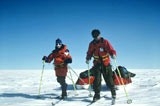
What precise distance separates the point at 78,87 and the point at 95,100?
389cm

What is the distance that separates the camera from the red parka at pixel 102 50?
9.10m

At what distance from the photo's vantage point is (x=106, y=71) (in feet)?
30.0

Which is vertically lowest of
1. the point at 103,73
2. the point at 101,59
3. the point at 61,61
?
the point at 103,73

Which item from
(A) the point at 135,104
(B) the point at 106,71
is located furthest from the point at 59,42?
(A) the point at 135,104

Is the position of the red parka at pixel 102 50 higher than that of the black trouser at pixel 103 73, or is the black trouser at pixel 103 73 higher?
the red parka at pixel 102 50

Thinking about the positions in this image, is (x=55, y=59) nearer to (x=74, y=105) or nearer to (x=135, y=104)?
(x=74, y=105)

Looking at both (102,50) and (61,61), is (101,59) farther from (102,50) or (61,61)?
(61,61)

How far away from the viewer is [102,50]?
9.23 m

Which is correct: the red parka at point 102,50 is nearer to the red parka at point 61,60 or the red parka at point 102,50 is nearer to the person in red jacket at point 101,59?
the person in red jacket at point 101,59

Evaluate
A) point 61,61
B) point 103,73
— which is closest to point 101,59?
point 103,73

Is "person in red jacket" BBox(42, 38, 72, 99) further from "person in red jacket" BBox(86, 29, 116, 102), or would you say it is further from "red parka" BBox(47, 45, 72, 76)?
"person in red jacket" BBox(86, 29, 116, 102)

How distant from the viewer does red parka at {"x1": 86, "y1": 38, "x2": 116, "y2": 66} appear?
9102 mm

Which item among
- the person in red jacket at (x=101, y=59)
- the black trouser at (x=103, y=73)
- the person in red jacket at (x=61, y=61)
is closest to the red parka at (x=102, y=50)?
the person in red jacket at (x=101, y=59)

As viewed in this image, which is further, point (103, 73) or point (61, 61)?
point (61, 61)
